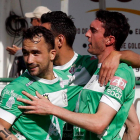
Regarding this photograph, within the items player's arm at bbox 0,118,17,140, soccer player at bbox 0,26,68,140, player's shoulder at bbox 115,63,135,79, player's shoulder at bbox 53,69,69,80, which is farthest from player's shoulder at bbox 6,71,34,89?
player's shoulder at bbox 115,63,135,79

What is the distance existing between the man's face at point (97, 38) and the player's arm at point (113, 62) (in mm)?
127

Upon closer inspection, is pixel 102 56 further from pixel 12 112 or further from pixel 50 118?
pixel 12 112

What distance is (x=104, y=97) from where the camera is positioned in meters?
2.81

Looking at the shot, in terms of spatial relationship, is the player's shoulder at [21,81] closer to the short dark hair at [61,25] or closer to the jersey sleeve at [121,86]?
the jersey sleeve at [121,86]

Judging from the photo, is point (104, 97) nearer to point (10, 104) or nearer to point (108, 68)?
point (108, 68)

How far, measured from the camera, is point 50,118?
9.93ft

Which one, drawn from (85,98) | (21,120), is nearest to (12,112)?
(21,120)

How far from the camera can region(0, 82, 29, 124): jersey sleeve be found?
2744 mm

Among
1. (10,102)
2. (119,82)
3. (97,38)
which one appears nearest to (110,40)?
(97,38)

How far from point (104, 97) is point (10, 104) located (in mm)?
765

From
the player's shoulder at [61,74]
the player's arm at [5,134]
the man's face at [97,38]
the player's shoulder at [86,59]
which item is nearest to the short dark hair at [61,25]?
the player's shoulder at [86,59]

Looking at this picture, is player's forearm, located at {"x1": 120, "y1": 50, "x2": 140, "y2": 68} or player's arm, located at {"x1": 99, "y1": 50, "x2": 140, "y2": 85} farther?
player's forearm, located at {"x1": 120, "y1": 50, "x2": 140, "y2": 68}

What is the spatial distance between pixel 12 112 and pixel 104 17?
1.24 m

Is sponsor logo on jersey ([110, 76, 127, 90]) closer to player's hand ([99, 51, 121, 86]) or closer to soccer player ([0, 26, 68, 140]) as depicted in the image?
player's hand ([99, 51, 121, 86])
